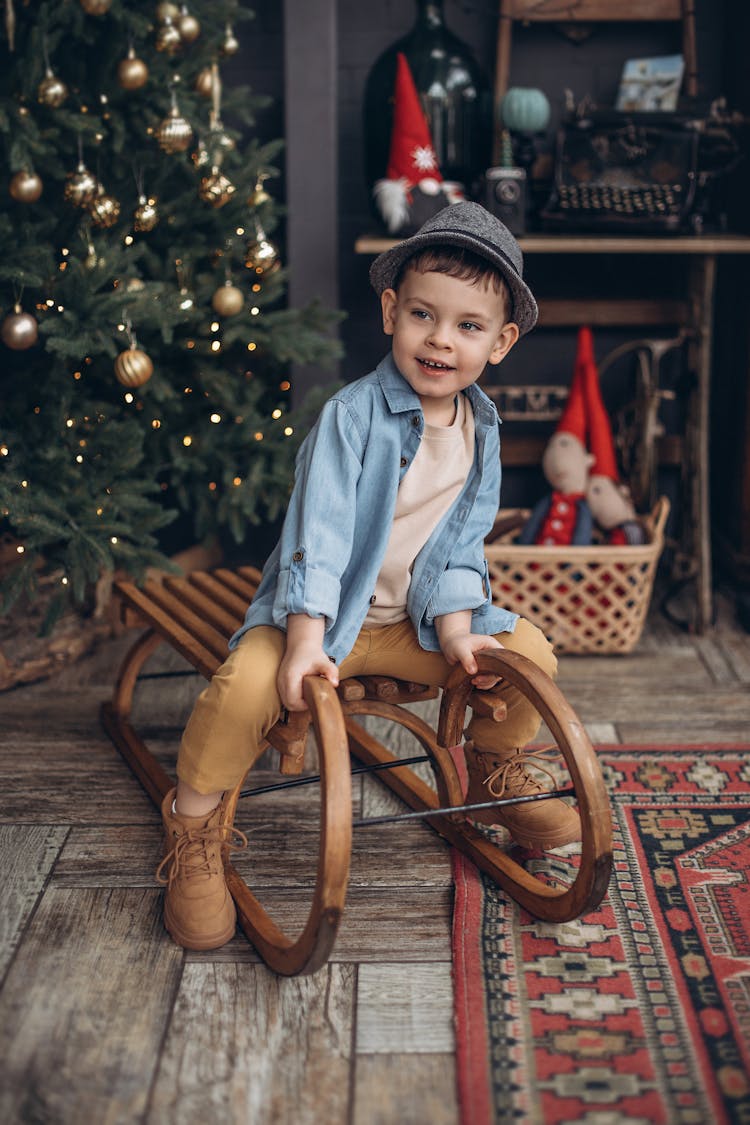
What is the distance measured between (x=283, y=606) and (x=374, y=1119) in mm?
636

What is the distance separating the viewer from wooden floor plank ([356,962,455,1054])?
1325 mm

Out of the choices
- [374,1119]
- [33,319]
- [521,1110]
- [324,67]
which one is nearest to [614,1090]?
[521,1110]

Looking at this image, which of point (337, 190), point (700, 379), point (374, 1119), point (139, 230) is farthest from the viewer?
point (337, 190)

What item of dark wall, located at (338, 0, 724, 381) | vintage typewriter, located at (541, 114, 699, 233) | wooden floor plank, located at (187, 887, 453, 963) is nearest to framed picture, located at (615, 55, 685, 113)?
dark wall, located at (338, 0, 724, 381)

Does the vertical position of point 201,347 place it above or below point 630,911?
above

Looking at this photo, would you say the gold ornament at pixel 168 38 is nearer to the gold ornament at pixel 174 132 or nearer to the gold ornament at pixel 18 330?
the gold ornament at pixel 174 132

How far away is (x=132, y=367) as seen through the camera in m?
2.17

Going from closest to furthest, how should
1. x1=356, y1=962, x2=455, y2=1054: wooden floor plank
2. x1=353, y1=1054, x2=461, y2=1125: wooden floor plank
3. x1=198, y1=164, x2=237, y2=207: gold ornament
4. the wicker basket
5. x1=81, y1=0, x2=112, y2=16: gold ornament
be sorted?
1. x1=353, y1=1054, x2=461, y2=1125: wooden floor plank
2. x1=356, y1=962, x2=455, y2=1054: wooden floor plank
3. x1=81, y1=0, x2=112, y2=16: gold ornament
4. x1=198, y1=164, x2=237, y2=207: gold ornament
5. the wicker basket

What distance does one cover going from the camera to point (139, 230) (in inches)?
89.7

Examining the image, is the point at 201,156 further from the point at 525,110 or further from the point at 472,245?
the point at 472,245

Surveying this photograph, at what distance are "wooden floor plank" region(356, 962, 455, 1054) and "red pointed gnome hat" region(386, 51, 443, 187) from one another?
5.82 ft

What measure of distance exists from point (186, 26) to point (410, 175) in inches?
23.0

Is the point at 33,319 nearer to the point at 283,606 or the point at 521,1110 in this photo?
the point at 283,606

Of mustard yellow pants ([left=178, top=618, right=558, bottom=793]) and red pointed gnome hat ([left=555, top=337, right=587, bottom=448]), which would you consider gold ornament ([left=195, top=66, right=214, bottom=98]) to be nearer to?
red pointed gnome hat ([left=555, top=337, right=587, bottom=448])
